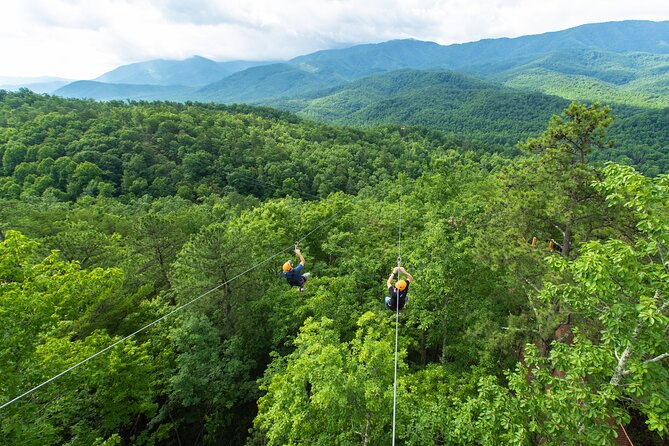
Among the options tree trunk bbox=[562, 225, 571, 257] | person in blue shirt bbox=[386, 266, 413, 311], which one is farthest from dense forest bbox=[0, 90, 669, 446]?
person in blue shirt bbox=[386, 266, 413, 311]

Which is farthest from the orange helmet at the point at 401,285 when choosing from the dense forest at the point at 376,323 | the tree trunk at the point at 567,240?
the tree trunk at the point at 567,240

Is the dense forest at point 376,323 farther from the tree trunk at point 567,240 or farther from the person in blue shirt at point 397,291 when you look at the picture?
the person in blue shirt at point 397,291

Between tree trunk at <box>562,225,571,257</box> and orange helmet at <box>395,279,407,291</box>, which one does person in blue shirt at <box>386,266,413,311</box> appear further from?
tree trunk at <box>562,225,571,257</box>

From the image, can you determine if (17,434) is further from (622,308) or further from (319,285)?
(622,308)

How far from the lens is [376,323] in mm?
15062

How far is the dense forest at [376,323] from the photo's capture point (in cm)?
Answer: 611

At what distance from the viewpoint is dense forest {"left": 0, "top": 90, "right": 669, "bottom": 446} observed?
20.1 ft

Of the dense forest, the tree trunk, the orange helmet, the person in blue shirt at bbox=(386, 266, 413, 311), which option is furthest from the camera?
the tree trunk

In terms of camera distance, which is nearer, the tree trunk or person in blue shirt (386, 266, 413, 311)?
person in blue shirt (386, 266, 413, 311)

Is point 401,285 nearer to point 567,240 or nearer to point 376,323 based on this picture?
point 376,323

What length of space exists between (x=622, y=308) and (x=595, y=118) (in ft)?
26.7

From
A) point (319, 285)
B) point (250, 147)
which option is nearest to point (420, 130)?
point (250, 147)

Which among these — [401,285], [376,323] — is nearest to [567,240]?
[401,285]

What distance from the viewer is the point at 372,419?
9250mm
